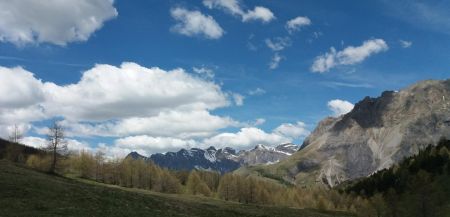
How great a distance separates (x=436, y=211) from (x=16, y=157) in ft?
483

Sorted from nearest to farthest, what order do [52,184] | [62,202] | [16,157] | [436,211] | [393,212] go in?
1. [62,202]
2. [52,184]
3. [436,211]
4. [393,212]
5. [16,157]

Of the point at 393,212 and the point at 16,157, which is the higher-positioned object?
the point at 16,157

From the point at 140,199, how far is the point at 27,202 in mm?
20021

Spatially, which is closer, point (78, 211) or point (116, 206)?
point (78, 211)

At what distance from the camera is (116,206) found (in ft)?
174

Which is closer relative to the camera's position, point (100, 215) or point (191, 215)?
point (100, 215)

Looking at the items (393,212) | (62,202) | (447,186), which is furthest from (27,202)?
(447,186)

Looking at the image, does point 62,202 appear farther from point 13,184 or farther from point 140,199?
point 140,199

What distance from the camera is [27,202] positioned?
4638 centimetres

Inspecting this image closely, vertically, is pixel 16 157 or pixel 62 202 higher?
pixel 16 157

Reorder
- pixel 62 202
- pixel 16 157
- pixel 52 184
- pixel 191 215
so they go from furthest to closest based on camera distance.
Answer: pixel 16 157 < pixel 52 184 < pixel 191 215 < pixel 62 202

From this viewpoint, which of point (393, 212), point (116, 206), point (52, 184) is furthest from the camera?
point (393, 212)

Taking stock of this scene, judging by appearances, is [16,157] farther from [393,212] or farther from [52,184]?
[393,212]

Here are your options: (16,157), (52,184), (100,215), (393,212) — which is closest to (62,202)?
(100,215)
